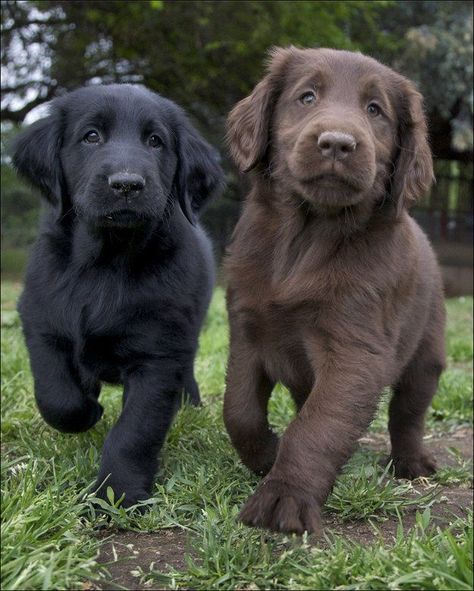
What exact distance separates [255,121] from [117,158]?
0.52 metres

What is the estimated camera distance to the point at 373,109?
9.36 feet

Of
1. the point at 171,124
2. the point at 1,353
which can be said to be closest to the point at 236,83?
the point at 1,353

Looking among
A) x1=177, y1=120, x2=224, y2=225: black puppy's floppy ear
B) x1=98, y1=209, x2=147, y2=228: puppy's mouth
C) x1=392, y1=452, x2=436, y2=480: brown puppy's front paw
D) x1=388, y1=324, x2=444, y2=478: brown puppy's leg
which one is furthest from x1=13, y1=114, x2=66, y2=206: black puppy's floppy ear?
x1=392, y1=452, x2=436, y2=480: brown puppy's front paw

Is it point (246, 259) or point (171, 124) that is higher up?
point (171, 124)

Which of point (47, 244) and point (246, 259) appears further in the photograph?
point (47, 244)

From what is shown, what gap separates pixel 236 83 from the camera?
472 inches

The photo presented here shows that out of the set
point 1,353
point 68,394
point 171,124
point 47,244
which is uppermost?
point 171,124

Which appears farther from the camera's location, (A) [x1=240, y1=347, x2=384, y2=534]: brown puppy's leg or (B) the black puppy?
(B) the black puppy

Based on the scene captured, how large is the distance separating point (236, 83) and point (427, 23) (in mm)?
2802

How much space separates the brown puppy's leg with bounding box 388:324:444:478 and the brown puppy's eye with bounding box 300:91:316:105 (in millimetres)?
1231

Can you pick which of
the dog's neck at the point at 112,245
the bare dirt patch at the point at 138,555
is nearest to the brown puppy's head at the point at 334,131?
the dog's neck at the point at 112,245

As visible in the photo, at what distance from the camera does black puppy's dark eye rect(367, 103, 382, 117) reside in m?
2.83

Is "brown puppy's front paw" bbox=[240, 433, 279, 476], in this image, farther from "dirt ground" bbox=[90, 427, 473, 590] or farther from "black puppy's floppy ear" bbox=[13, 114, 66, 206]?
"black puppy's floppy ear" bbox=[13, 114, 66, 206]

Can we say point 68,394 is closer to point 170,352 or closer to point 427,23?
point 170,352
